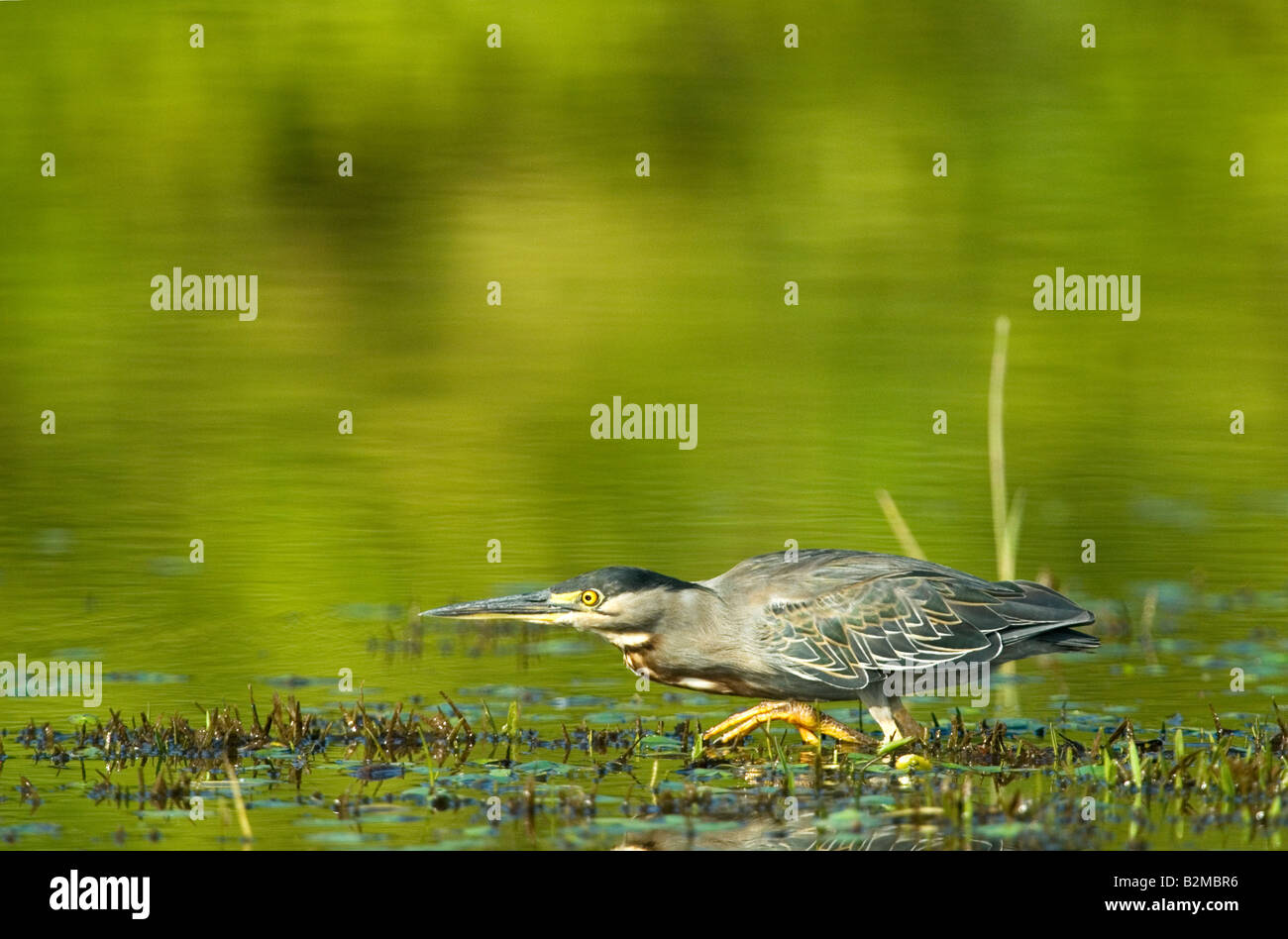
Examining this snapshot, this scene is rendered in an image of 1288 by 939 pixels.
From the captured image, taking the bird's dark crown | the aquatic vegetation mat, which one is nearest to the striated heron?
the bird's dark crown

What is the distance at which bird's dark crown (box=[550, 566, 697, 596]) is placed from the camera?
8.80 metres

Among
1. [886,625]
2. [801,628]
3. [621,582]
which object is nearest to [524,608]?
[621,582]

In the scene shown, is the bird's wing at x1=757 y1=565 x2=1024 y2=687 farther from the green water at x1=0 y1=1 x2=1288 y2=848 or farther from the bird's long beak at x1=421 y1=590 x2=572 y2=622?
the bird's long beak at x1=421 y1=590 x2=572 y2=622

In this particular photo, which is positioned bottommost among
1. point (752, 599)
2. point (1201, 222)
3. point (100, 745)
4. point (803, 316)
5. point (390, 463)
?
point (100, 745)

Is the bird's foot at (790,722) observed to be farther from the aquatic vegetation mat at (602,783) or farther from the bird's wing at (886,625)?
the bird's wing at (886,625)

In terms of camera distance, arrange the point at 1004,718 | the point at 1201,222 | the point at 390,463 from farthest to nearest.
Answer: the point at 1201,222 → the point at 390,463 → the point at 1004,718

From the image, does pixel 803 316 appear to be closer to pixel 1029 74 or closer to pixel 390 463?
pixel 390 463

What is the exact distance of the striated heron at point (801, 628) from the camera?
8789 millimetres

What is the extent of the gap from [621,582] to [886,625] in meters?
1.15

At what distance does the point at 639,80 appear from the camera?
23.2 metres

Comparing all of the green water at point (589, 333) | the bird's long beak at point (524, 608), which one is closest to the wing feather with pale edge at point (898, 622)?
the green water at point (589, 333)

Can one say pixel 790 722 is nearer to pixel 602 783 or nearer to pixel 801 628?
pixel 801 628

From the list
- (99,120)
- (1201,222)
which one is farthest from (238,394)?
(1201,222)

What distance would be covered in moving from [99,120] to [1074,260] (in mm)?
10364
